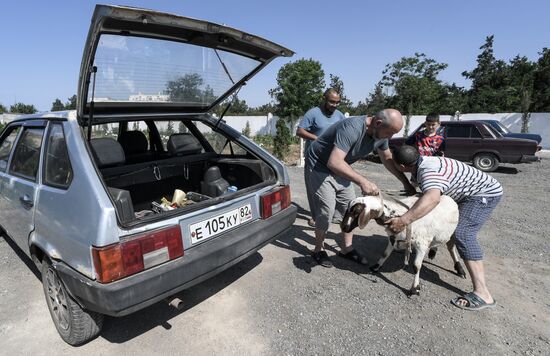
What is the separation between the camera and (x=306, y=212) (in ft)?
17.1

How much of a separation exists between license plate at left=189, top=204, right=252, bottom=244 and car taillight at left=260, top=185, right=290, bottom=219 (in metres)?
0.16

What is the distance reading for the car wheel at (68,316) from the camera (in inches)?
82.5

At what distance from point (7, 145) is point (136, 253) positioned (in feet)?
8.25

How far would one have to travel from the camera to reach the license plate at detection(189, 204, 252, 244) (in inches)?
86.5

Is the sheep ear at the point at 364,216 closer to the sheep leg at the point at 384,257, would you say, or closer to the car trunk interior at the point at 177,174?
the sheep leg at the point at 384,257

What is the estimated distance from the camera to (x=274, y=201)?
2.85 metres

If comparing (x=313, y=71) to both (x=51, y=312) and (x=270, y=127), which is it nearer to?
(x=270, y=127)

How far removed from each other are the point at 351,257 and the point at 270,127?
2017 cm

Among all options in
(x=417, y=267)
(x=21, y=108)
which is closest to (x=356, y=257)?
(x=417, y=267)

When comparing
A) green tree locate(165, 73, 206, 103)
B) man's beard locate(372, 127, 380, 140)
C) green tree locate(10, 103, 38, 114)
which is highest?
green tree locate(165, 73, 206, 103)

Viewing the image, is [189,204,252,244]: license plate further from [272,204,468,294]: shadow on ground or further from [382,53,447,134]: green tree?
[382,53,447,134]: green tree

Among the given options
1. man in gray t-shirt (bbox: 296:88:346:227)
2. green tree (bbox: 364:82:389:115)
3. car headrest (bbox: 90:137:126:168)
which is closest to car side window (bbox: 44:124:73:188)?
car headrest (bbox: 90:137:126:168)

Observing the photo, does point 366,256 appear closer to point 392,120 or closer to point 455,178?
point 455,178

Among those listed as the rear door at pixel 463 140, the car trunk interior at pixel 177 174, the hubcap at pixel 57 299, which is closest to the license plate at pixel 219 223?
the car trunk interior at pixel 177 174
